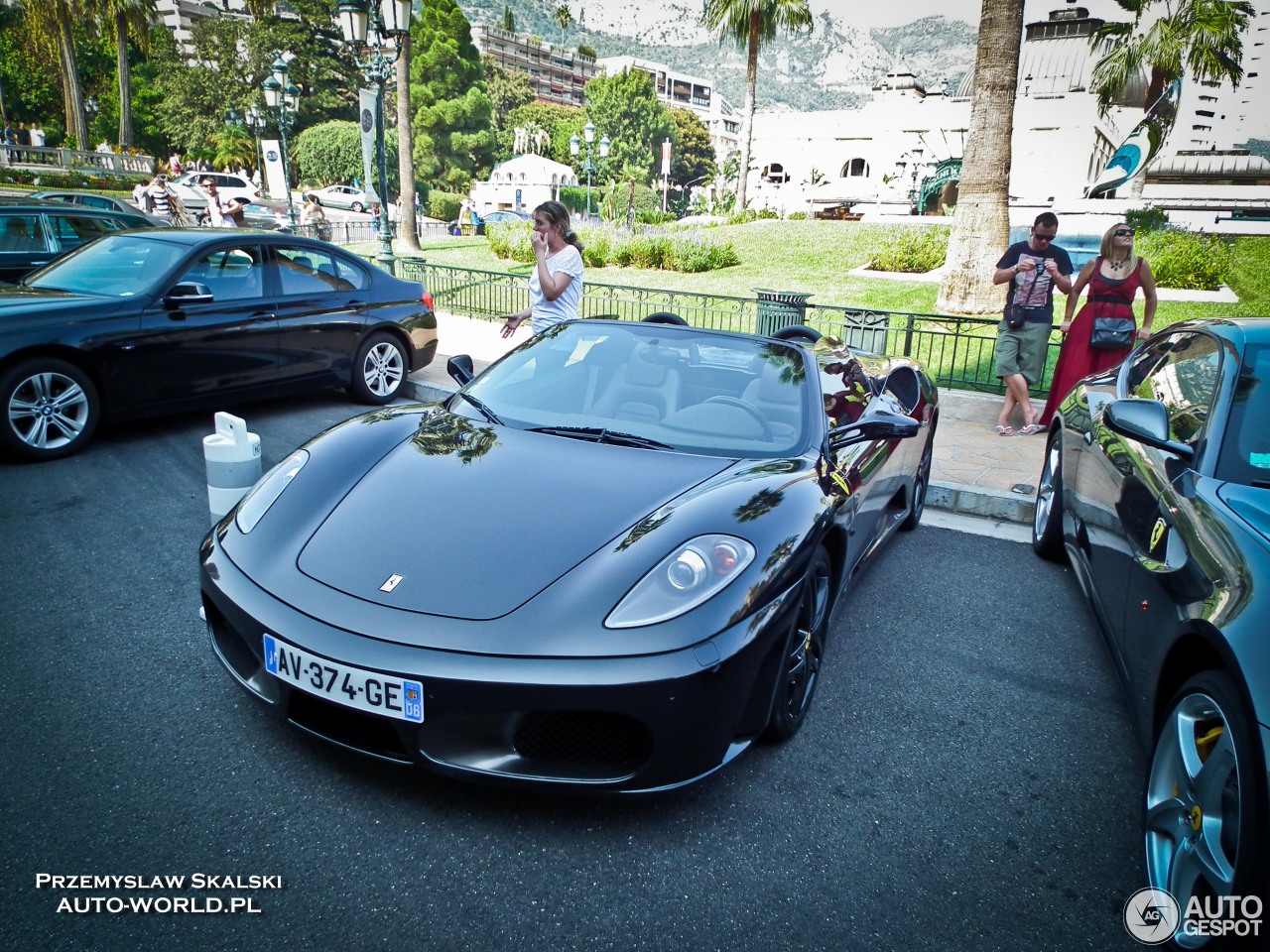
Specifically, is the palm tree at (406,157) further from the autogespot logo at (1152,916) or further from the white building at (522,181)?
the white building at (522,181)

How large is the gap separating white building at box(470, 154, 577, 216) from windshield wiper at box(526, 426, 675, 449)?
59.1m

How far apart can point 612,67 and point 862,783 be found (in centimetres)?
15969

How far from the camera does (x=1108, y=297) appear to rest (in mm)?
6438

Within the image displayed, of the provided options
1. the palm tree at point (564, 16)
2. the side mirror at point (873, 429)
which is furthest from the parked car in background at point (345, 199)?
the side mirror at point (873, 429)

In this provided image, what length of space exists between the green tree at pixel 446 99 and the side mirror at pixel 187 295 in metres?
60.8

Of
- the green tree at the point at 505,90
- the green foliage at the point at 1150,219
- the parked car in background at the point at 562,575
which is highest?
the green tree at the point at 505,90

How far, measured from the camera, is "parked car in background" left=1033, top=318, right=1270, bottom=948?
1775 mm

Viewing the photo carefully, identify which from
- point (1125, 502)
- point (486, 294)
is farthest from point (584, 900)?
point (486, 294)

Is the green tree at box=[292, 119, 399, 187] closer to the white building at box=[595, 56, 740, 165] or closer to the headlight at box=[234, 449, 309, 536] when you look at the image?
the headlight at box=[234, 449, 309, 536]

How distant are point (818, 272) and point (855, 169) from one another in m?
26.0

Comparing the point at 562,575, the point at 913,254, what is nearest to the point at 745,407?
the point at 562,575

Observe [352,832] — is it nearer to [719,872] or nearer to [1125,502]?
[719,872]

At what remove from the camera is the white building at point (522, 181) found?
6097 cm

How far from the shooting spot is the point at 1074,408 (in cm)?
446
